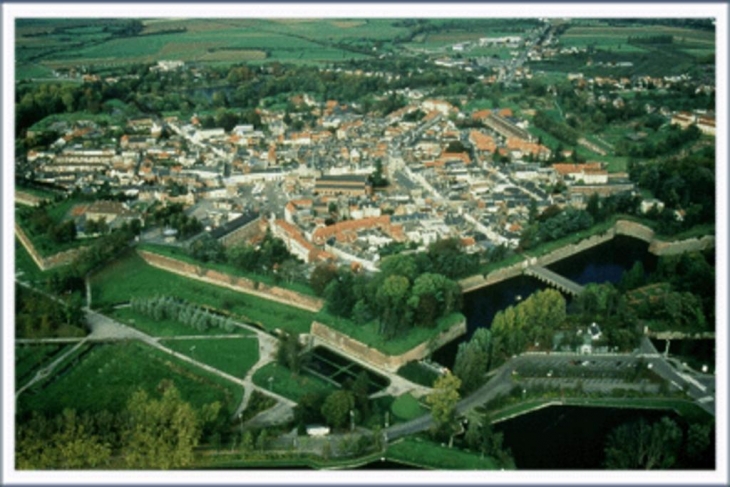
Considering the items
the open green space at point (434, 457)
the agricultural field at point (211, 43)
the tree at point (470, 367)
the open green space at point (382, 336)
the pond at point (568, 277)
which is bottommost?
the pond at point (568, 277)

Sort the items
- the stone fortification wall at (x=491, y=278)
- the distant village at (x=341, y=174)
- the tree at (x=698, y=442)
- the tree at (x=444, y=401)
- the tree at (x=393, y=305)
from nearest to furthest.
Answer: the tree at (x=698, y=442)
the tree at (x=444, y=401)
the tree at (x=393, y=305)
the stone fortification wall at (x=491, y=278)
the distant village at (x=341, y=174)

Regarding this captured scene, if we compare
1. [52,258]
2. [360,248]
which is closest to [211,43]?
[52,258]

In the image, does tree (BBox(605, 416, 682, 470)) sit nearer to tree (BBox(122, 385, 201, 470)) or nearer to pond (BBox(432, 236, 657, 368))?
pond (BBox(432, 236, 657, 368))

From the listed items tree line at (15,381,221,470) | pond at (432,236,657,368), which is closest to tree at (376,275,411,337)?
pond at (432,236,657,368)

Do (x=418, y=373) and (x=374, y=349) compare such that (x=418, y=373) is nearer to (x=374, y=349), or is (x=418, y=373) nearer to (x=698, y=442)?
(x=374, y=349)

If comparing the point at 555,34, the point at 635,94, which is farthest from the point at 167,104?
the point at 635,94

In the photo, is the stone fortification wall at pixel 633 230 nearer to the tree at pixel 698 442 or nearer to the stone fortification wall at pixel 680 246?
the stone fortification wall at pixel 680 246

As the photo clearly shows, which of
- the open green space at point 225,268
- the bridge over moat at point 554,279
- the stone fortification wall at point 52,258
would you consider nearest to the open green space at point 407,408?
the open green space at point 225,268

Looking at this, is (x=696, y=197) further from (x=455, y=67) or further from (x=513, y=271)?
(x=455, y=67)

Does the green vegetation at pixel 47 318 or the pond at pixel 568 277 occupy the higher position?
the green vegetation at pixel 47 318
